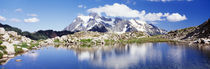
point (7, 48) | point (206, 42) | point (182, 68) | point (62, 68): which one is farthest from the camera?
point (206, 42)

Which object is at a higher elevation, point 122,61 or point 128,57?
point 128,57

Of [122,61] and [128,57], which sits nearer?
[122,61]

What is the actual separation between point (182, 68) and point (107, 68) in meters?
26.3

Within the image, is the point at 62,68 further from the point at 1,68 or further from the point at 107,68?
the point at 1,68

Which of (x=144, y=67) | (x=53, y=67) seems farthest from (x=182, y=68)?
(x=53, y=67)

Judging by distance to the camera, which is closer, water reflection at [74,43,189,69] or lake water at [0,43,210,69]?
lake water at [0,43,210,69]

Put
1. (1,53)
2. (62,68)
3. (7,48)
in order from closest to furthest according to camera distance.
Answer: (62,68), (1,53), (7,48)

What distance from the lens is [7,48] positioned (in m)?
112

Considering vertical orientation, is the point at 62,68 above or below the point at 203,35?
below

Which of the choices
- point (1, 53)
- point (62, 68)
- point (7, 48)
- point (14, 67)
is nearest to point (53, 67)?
point (62, 68)

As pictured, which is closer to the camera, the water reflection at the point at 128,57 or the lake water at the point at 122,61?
the lake water at the point at 122,61

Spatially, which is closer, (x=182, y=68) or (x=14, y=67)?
(x=182, y=68)

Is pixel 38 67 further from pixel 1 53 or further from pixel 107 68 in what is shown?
pixel 1 53

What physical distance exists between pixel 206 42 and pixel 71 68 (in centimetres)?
13668
